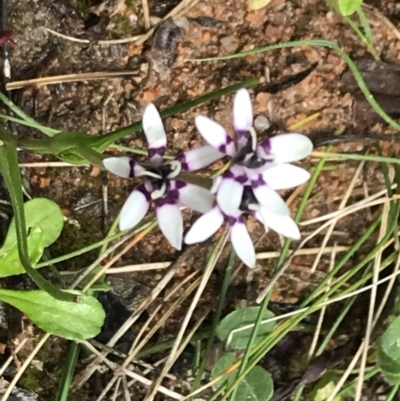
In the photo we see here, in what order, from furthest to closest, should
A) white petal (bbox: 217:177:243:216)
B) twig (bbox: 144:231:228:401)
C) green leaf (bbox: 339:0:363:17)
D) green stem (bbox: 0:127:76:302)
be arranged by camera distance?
twig (bbox: 144:231:228:401) → green leaf (bbox: 339:0:363:17) → green stem (bbox: 0:127:76:302) → white petal (bbox: 217:177:243:216)

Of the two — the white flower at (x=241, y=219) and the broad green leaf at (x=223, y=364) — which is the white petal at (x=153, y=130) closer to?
the white flower at (x=241, y=219)

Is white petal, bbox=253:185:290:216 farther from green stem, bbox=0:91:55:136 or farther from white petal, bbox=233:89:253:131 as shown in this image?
green stem, bbox=0:91:55:136

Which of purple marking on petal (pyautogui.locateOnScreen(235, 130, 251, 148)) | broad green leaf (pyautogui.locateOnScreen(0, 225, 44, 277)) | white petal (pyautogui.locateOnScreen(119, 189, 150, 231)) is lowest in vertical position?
broad green leaf (pyautogui.locateOnScreen(0, 225, 44, 277))

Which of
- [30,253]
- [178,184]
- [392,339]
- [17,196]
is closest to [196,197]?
[178,184]

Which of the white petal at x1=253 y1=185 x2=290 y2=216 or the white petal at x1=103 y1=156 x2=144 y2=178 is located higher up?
the white petal at x1=103 y1=156 x2=144 y2=178

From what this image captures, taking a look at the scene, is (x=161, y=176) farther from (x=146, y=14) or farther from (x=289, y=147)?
(x=146, y=14)

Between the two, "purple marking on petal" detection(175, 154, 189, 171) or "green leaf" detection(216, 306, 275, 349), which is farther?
"green leaf" detection(216, 306, 275, 349)

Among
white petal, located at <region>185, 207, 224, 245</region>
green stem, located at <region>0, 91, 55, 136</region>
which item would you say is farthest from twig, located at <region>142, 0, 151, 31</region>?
white petal, located at <region>185, 207, 224, 245</region>
